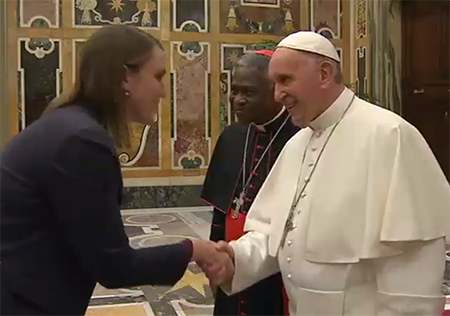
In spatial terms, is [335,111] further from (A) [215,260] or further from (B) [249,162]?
(B) [249,162]

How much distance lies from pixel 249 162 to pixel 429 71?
5.65m

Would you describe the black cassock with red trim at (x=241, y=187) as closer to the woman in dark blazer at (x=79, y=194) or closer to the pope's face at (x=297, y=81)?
the pope's face at (x=297, y=81)

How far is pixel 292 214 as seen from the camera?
7.41 feet

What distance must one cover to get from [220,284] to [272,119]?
2.59ft

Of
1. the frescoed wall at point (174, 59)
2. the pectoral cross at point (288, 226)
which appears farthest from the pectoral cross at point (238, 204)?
the frescoed wall at point (174, 59)

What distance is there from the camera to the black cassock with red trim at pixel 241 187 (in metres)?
2.69

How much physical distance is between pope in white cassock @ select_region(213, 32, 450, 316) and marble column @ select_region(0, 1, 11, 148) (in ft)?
20.7

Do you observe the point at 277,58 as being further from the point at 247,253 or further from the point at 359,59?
the point at 359,59

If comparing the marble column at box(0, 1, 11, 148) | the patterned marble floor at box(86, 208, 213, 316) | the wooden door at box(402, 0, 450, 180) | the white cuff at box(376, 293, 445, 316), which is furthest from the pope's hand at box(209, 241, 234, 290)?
the marble column at box(0, 1, 11, 148)

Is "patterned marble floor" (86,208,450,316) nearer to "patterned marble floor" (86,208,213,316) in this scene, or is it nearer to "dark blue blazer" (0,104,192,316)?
"patterned marble floor" (86,208,213,316)

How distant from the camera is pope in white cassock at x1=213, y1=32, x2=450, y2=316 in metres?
1.92

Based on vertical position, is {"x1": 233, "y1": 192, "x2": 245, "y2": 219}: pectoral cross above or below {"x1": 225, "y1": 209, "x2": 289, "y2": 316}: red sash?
above

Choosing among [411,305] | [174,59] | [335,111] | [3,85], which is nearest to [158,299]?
[335,111]

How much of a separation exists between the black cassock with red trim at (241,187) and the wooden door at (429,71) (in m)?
5.26
